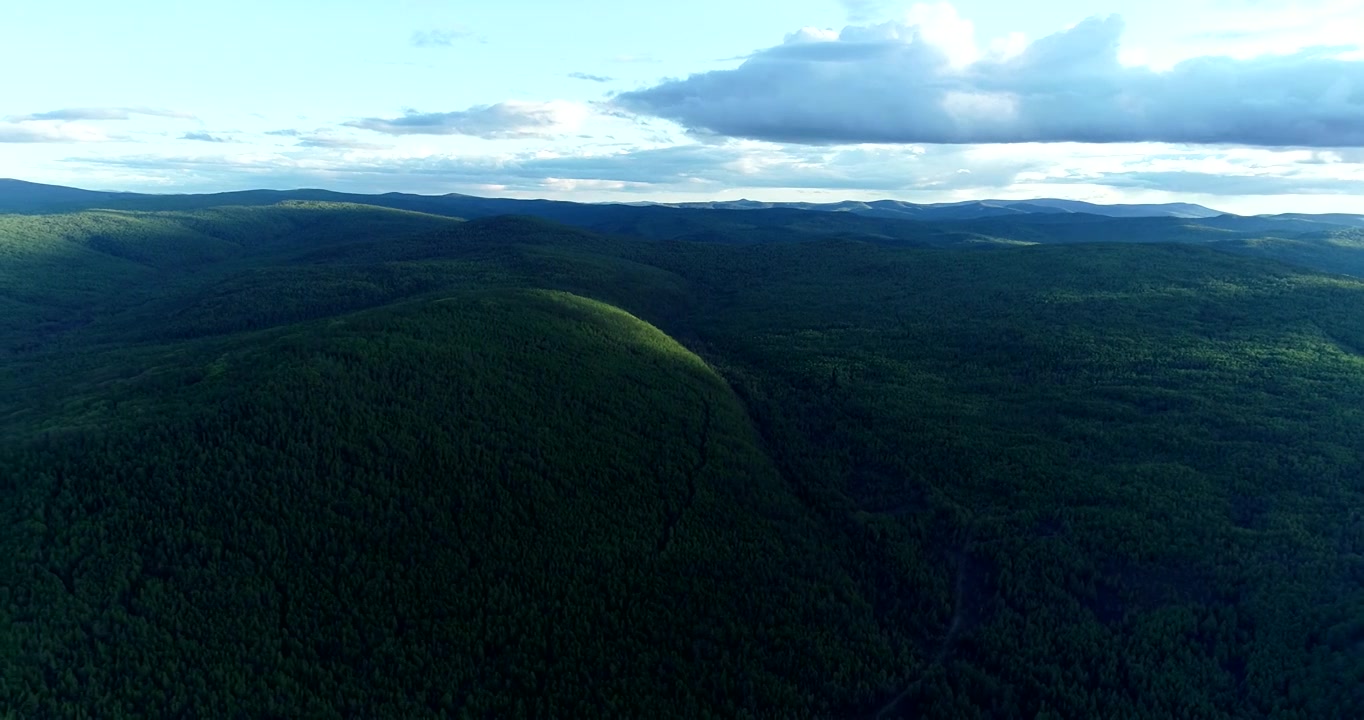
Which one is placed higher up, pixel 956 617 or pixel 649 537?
pixel 649 537

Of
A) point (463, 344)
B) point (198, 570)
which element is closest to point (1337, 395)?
point (463, 344)

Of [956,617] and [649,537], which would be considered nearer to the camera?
[956,617]

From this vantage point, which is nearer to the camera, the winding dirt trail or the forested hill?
the forested hill

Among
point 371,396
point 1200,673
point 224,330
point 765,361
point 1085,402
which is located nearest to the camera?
point 1200,673

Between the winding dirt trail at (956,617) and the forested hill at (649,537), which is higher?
the forested hill at (649,537)

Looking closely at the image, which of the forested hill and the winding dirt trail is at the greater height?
the forested hill

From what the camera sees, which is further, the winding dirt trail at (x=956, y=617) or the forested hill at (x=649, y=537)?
the winding dirt trail at (x=956, y=617)

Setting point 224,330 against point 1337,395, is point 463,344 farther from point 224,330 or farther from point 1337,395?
point 1337,395

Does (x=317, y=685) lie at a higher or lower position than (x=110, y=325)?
lower
